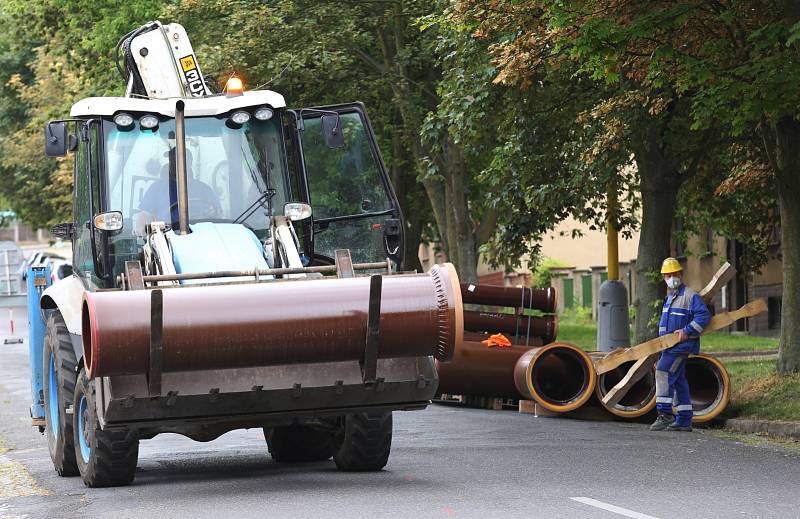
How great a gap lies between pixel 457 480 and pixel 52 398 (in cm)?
369

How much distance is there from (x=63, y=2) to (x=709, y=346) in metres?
15.5

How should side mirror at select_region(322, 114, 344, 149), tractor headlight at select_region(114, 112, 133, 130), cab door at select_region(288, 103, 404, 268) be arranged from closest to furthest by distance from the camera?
tractor headlight at select_region(114, 112, 133, 130), side mirror at select_region(322, 114, 344, 149), cab door at select_region(288, 103, 404, 268)

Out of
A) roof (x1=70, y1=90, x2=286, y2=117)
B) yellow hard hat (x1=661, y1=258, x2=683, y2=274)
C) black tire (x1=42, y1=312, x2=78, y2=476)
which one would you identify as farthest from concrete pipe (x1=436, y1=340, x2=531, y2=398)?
roof (x1=70, y1=90, x2=286, y2=117)

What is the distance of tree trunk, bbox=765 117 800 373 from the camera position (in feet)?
56.1

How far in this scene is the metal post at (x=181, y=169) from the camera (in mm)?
11008

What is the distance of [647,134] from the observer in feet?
64.1

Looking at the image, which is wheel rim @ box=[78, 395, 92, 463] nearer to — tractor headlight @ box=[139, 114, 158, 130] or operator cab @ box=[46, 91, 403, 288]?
operator cab @ box=[46, 91, 403, 288]

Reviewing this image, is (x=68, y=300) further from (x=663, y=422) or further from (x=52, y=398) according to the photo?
(x=663, y=422)

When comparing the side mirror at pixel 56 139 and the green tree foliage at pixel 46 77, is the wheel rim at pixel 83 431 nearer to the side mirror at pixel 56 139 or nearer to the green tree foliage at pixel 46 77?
the side mirror at pixel 56 139

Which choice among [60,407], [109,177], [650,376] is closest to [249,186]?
[109,177]

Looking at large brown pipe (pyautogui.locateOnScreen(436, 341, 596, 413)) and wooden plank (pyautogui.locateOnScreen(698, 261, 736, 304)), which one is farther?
large brown pipe (pyautogui.locateOnScreen(436, 341, 596, 413))

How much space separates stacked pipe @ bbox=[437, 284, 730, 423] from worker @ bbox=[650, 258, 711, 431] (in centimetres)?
46

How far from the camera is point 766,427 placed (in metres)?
15.4

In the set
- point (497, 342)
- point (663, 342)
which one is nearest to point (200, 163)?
point (663, 342)
